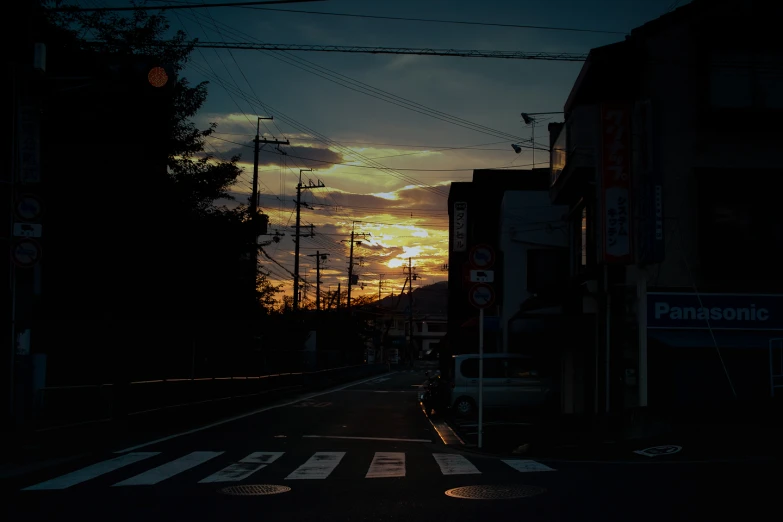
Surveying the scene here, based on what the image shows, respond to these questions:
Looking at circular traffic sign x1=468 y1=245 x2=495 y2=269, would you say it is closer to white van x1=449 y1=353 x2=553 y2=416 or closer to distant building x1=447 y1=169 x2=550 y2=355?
white van x1=449 y1=353 x2=553 y2=416

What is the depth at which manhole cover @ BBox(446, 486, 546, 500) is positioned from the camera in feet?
28.2

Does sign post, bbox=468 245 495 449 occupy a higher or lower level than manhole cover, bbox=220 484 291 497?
higher

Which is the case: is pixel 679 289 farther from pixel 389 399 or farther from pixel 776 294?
pixel 389 399

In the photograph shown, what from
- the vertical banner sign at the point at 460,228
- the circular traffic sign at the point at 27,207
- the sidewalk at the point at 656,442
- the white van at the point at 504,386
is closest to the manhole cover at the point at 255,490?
the sidewalk at the point at 656,442

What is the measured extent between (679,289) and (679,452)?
5496mm

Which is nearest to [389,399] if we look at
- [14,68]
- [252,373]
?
[252,373]

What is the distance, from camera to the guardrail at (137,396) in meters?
13.8

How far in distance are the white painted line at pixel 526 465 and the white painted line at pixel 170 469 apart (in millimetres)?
4794

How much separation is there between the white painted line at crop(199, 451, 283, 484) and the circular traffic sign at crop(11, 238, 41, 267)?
5056mm

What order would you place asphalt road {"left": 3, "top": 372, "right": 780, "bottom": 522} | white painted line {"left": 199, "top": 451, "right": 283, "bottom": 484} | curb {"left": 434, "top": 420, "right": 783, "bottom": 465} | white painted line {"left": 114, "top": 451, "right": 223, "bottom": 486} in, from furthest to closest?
1. curb {"left": 434, "top": 420, "right": 783, "bottom": 465}
2. white painted line {"left": 199, "top": 451, "right": 283, "bottom": 484}
3. white painted line {"left": 114, "top": 451, "right": 223, "bottom": 486}
4. asphalt road {"left": 3, "top": 372, "right": 780, "bottom": 522}

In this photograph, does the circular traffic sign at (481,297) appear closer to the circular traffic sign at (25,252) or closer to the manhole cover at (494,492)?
the manhole cover at (494,492)

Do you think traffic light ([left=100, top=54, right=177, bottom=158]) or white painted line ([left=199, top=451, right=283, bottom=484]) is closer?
white painted line ([left=199, top=451, right=283, bottom=484])

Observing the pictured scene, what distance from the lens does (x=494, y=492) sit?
8898 millimetres

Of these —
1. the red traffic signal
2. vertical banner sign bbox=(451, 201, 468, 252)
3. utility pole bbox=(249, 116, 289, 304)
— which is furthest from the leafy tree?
vertical banner sign bbox=(451, 201, 468, 252)
